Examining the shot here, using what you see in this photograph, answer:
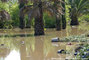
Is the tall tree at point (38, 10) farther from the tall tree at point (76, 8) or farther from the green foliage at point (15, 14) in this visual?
the green foliage at point (15, 14)

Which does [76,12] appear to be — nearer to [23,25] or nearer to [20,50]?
[23,25]

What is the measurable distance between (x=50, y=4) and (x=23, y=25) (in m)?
12.2

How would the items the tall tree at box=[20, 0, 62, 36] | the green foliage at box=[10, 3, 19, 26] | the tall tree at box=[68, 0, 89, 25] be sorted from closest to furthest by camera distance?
1. the tall tree at box=[20, 0, 62, 36]
2. the tall tree at box=[68, 0, 89, 25]
3. the green foliage at box=[10, 3, 19, 26]

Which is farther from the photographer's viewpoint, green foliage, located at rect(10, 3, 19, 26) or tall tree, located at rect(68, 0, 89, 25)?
green foliage, located at rect(10, 3, 19, 26)

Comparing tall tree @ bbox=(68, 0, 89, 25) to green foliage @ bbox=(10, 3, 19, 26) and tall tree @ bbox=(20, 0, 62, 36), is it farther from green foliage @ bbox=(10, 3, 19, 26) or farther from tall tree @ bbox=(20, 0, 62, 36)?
tall tree @ bbox=(20, 0, 62, 36)

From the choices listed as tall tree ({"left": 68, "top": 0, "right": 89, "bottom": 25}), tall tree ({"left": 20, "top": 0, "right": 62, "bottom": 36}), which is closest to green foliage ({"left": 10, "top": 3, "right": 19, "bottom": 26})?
tall tree ({"left": 68, "top": 0, "right": 89, "bottom": 25})

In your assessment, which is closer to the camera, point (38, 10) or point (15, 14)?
point (38, 10)

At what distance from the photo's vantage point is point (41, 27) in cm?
2203

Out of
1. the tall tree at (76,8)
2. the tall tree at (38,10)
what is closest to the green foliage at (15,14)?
the tall tree at (76,8)

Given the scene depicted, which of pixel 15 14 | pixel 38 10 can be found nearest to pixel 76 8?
pixel 15 14

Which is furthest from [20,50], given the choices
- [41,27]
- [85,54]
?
[41,27]

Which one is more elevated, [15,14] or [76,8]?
[76,8]

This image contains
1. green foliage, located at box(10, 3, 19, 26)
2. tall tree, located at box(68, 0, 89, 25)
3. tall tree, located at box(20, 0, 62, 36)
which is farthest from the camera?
green foliage, located at box(10, 3, 19, 26)

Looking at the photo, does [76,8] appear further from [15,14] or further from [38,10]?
[38,10]
